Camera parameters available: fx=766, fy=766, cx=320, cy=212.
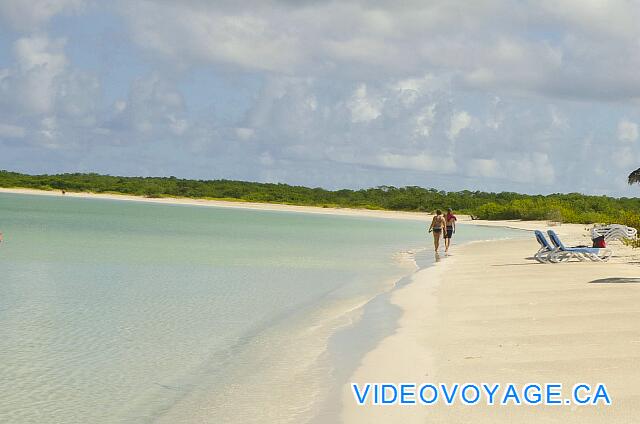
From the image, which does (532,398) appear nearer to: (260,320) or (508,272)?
(260,320)

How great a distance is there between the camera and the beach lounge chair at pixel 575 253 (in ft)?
66.0

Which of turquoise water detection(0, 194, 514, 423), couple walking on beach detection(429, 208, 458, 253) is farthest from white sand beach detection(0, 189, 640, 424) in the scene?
couple walking on beach detection(429, 208, 458, 253)

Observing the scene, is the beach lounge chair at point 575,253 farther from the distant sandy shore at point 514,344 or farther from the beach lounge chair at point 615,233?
the distant sandy shore at point 514,344

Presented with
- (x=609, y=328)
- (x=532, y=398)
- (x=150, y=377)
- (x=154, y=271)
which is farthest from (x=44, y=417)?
(x=154, y=271)

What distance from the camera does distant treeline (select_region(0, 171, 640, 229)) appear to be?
Result: 83750 mm

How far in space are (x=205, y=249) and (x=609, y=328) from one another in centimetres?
1918

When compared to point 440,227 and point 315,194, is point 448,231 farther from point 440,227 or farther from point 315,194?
point 315,194

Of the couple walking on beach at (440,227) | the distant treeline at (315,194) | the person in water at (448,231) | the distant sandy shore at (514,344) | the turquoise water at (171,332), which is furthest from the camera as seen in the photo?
the distant treeline at (315,194)

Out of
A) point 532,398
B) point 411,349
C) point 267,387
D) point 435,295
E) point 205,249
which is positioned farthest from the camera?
point 205,249

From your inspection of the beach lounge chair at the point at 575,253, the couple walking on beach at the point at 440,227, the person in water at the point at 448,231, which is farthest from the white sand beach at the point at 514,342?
the person in water at the point at 448,231

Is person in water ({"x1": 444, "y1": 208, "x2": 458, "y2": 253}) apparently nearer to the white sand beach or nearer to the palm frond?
the palm frond

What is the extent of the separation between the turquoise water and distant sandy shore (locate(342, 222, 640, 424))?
2.89 feet

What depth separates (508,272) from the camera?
59.7 feet

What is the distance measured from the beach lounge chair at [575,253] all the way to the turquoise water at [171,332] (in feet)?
13.8
